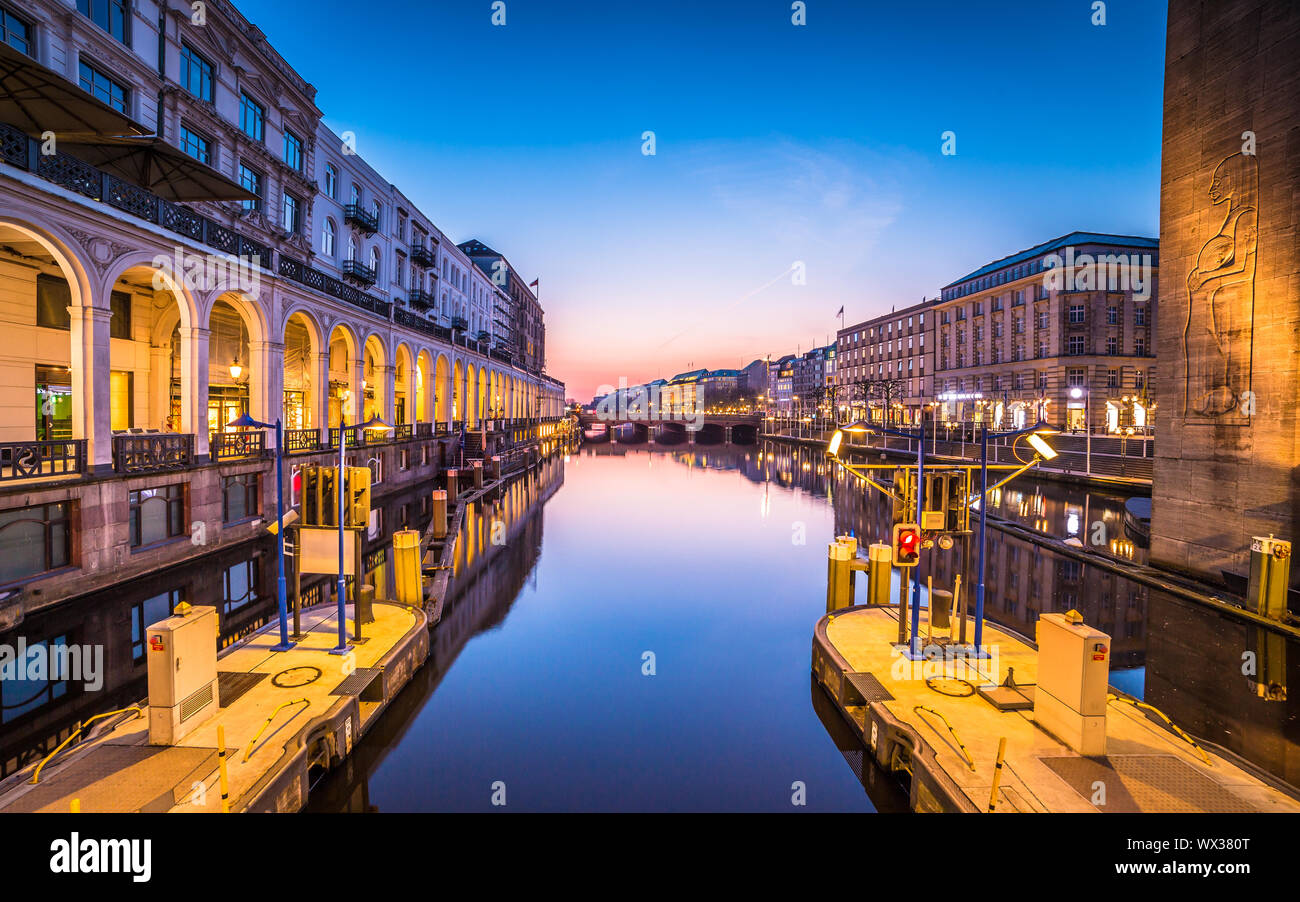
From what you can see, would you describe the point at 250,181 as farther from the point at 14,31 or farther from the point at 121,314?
the point at 14,31

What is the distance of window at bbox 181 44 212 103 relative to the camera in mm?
23203

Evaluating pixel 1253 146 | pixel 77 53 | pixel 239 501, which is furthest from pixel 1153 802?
pixel 77 53

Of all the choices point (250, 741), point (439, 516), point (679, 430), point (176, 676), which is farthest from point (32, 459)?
point (679, 430)

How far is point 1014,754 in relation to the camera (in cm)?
758

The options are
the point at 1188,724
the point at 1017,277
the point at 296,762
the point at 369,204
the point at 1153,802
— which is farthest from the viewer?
the point at 1017,277

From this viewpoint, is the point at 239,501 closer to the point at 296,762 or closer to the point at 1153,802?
the point at 296,762

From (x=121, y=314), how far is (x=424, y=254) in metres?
24.6

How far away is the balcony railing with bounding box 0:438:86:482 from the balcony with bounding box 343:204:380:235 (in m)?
24.8

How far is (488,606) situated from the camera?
18484 millimetres

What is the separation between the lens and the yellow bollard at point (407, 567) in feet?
46.4

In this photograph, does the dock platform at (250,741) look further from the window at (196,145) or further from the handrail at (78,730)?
the window at (196,145)

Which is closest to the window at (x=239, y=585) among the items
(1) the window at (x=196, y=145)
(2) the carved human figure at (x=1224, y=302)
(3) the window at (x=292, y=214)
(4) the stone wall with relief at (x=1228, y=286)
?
(1) the window at (x=196, y=145)

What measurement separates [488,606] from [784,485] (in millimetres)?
39129
